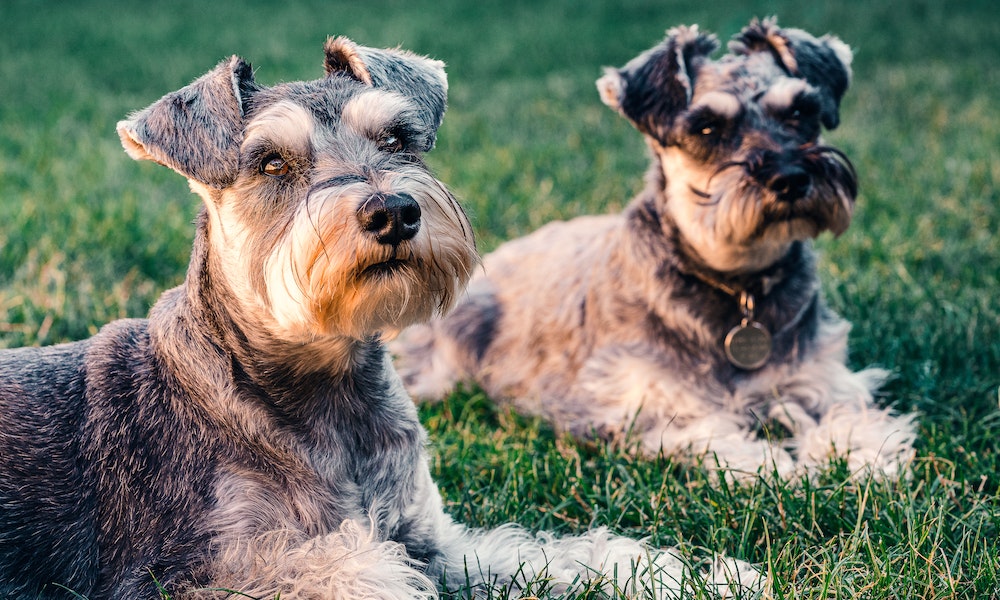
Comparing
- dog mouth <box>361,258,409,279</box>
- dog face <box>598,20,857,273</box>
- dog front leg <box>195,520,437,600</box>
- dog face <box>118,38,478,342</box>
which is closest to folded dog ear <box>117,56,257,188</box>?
dog face <box>118,38,478,342</box>

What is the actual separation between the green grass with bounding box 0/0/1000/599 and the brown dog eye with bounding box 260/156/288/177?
1.69m

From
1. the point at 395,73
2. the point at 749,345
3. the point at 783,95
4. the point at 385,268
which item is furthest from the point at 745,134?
the point at 385,268

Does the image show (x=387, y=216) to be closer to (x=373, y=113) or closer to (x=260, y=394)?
(x=373, y=113)

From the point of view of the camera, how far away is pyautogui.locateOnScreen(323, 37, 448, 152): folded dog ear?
366cm

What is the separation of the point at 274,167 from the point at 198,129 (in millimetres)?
266

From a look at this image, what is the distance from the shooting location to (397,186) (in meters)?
3.08

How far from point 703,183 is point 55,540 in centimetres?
330

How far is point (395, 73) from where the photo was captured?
372 centimetres

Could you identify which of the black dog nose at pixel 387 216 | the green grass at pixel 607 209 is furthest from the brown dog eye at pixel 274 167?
the green grass at pixel 607 209

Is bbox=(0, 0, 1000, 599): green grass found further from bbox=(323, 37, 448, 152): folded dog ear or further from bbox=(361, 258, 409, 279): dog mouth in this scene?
bbox=(361, 258, 409, 279): dog mouth

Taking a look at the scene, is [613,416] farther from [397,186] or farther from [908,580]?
[397,186]

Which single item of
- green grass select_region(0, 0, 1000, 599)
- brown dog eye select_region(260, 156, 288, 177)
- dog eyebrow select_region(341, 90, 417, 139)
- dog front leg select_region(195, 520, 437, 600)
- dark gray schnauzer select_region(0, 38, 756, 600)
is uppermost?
dog eyebrow select_region(341, 90, 417, 139)

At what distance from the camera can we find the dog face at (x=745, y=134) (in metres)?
4.74

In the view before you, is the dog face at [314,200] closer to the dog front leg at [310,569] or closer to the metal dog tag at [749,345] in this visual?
the dog front leg at [310,569]
